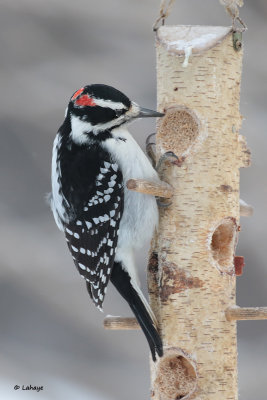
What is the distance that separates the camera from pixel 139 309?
3.09 m

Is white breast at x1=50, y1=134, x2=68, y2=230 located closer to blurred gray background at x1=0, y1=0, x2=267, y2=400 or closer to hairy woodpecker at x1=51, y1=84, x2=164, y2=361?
hairy woodpecker at x1=51, y1=84, x2=164, y2=361

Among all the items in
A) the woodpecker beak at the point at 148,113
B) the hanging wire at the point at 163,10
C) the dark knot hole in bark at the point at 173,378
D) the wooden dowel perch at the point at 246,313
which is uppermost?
the hanging wire at the point at 163,10

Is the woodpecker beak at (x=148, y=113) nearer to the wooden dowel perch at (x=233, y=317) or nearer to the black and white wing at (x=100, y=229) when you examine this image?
the black and white wing at (x=100, y=229)

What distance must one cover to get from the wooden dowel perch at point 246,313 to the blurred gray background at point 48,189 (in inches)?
62.6

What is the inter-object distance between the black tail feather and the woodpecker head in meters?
0.57

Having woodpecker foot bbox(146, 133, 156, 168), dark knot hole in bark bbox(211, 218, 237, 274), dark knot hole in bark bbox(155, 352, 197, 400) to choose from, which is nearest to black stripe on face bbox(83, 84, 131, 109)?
woodpecker foot bbox(146, 133, 156, 168)

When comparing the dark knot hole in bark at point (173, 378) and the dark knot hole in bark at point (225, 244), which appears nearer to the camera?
the dark knot hole in bark at point (173, 378)

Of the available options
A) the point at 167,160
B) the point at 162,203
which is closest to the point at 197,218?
the point at 162,203

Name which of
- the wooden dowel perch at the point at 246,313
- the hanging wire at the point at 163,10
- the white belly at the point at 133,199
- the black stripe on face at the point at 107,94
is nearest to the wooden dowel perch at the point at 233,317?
the wooden dowel perch at the point at 246,313

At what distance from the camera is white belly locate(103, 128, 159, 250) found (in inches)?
126

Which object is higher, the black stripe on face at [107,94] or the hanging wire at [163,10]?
the hanging wire at [163,10]

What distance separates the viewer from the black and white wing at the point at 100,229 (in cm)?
322

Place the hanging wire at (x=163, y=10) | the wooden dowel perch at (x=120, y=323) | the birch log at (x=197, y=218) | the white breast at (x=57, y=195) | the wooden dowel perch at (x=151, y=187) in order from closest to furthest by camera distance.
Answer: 1. the wooden dowel perch at (x=151, y=187)
2. the birch log at (x=197, y=218)
3. the hanging wire at (x=163, y=10)
4. the wooden dowel perch at (x=120, y=323)
5. the white breast at (x=57, y=195)

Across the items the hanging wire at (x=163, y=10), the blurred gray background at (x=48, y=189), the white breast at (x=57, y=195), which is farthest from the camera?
the blurred gray background at (x=48, y=189)
